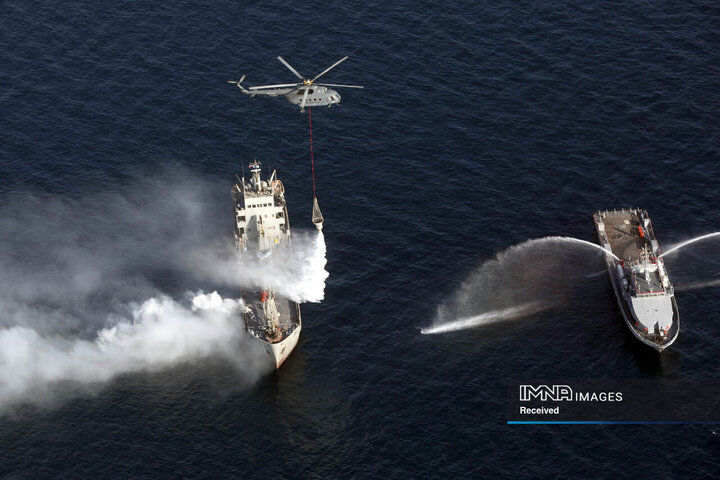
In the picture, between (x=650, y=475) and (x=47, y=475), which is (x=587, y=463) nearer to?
(x=650, y=475)

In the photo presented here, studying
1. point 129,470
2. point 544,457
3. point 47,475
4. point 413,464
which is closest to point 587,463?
point 544,457

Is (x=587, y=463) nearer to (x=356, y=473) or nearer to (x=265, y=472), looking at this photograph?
(x=356, y=473)

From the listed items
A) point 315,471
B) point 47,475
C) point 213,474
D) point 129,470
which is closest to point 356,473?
point 315,471

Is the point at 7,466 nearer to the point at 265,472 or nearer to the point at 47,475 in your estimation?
the point at 47,475

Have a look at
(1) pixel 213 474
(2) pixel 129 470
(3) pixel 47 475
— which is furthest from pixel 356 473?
(3) pixel 47 475

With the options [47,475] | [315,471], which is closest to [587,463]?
[315,471]
